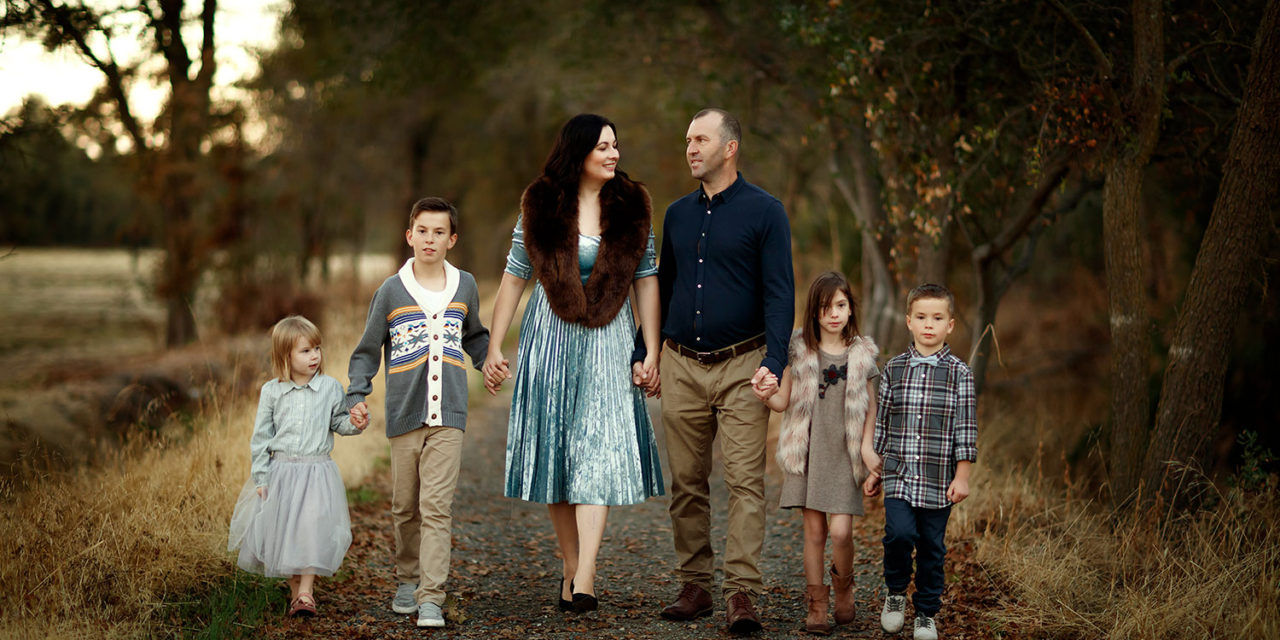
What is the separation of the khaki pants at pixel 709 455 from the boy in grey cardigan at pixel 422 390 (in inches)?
38.5

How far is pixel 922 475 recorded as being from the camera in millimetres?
4078

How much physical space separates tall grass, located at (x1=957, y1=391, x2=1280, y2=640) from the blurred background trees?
1.15 ft

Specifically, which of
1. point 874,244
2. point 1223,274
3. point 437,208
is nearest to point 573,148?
point 437,208

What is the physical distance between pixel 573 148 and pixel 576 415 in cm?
119

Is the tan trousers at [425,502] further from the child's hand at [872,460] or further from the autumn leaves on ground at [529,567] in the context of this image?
the child's hand at [872,460]

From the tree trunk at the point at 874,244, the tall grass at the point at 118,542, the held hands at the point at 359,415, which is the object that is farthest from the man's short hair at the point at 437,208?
the tree trunk at the point at 874,244

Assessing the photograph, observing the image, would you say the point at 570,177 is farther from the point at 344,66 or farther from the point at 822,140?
the point at 344,66

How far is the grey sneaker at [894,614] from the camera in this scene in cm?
426

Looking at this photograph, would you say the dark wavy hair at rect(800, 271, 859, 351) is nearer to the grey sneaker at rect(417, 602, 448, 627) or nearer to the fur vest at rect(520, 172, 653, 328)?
the fur vest at rect(520, 172, 653, 328)

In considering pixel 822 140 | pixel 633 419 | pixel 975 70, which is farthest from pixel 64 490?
pixel 822 140

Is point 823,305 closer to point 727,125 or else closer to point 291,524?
point 727,125

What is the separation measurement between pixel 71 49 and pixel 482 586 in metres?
6.76

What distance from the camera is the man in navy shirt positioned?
14.3ft

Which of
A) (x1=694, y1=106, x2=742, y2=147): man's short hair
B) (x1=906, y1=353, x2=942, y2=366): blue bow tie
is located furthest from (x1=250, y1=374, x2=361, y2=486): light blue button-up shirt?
(x1=906, y1=353, x2=942, y2=366): blue bow tie
